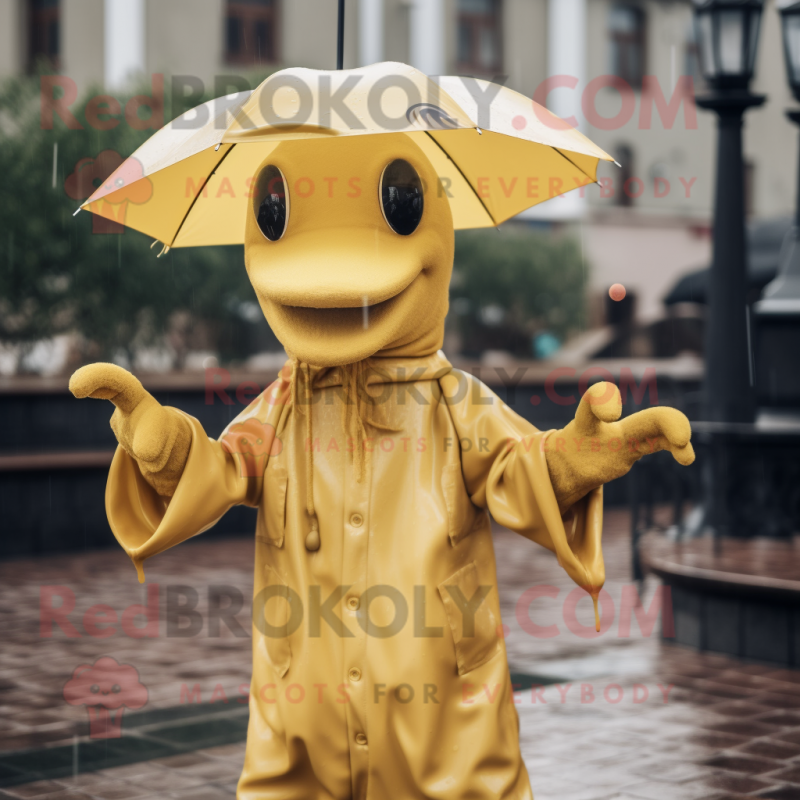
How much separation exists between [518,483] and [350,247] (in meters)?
0.73

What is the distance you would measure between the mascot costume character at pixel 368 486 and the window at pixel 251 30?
74.6 ft

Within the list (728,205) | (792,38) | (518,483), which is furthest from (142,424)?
(792,38)

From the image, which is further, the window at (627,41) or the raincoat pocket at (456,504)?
the window at (627,41)

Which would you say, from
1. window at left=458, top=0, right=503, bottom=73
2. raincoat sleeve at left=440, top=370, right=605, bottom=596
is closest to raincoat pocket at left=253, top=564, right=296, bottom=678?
raincoat sleeve at left=440, top=370, right=605, bottom=596

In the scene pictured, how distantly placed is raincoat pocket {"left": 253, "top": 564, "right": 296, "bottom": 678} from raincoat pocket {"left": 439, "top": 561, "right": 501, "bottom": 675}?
39cm

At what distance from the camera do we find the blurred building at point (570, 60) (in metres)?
23.5

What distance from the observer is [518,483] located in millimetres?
3143

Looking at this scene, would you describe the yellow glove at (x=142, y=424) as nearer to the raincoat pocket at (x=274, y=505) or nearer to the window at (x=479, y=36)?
the raincoat pocket at (x=274, y=505)

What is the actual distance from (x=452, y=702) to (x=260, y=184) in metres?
1.42

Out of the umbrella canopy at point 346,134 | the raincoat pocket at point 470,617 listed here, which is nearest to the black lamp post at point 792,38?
the umbrella canopy at point 346,134

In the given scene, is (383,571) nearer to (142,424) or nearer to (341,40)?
(142,424)

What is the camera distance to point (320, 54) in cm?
2558

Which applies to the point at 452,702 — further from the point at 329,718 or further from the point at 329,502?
the point at 329,502

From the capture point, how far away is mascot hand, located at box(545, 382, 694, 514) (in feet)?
9.36
